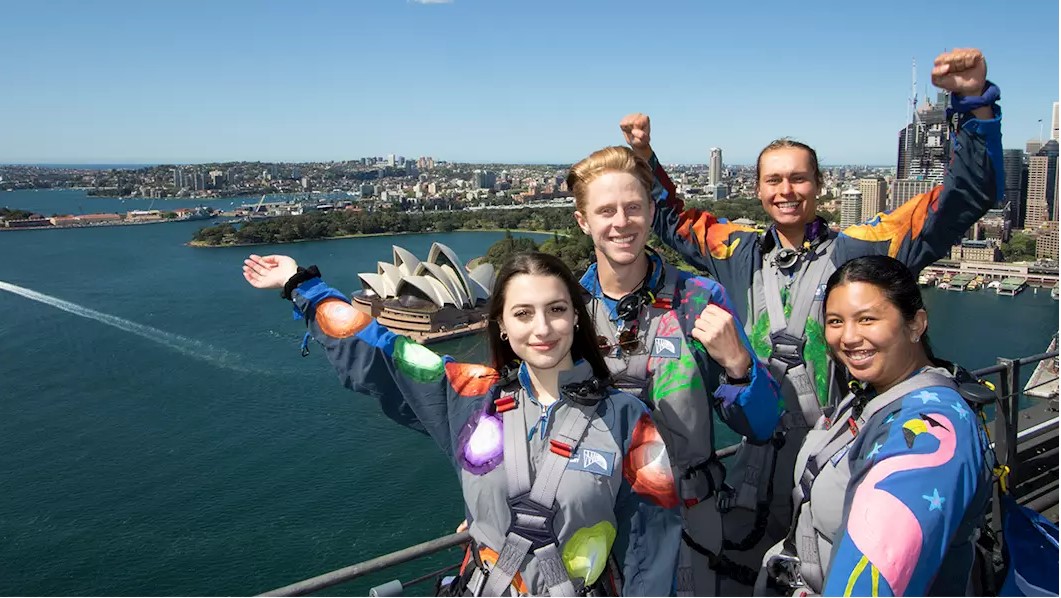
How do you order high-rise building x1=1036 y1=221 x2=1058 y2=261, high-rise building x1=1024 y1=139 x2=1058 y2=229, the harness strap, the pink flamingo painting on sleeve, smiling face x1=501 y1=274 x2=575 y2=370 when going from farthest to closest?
high-rise building x1=1024 y1=139 x2=1058 y2=229, high-rise building x1=1036 y1=221 x2=1058 y2=261, smiling face x1=501 y1=274 x2=575 y2=370, the harness strap, the pink flamingo painting on sleeve

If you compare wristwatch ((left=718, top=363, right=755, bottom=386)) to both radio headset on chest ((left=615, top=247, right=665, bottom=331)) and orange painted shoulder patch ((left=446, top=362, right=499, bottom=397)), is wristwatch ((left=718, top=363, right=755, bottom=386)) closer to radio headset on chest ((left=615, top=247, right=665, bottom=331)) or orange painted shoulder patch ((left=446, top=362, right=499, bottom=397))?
radio headset on chest ((left=615, top=247, right=665, bottom=331))

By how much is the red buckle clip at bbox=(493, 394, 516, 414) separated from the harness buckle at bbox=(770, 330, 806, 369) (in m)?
0.43

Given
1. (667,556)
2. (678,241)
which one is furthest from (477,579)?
(678,241)

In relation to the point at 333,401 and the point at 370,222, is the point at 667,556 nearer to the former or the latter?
the point at 333,401

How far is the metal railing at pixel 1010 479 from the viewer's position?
35.9 inches

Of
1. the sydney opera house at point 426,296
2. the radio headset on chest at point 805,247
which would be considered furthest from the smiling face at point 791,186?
the sydney opera house at point 426,296

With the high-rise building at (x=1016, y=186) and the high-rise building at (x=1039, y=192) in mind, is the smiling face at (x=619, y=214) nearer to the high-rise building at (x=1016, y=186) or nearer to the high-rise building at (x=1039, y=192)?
the high-rise building at (x=1039, y=192)

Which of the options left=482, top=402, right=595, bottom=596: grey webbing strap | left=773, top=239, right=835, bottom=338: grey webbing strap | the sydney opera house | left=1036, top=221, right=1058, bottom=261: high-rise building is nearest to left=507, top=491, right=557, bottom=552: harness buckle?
left=482, top=402, right=595, bottom=596: grey webbing strap

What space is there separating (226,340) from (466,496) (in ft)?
42.3

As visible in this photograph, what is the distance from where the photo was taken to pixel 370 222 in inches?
1218

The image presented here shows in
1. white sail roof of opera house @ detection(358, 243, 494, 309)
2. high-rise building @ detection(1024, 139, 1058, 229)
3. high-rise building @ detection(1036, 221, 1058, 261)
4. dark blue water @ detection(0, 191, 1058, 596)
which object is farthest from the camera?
high-rise building @ detection(1024, 139, 1058, 229)

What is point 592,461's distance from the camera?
744 mm

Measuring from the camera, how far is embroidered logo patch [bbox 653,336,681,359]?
0.89m

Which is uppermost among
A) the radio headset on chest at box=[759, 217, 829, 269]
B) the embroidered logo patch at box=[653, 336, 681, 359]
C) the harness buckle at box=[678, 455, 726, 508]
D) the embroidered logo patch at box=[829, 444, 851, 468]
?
the radio headset on chest at box=[759, 217, 829, 269]
